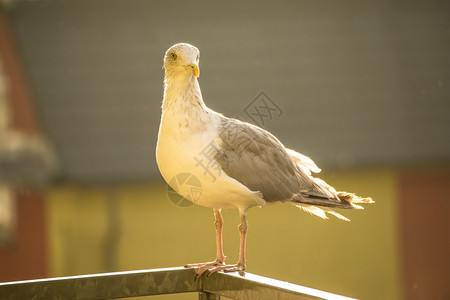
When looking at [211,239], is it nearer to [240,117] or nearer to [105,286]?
[240,117]

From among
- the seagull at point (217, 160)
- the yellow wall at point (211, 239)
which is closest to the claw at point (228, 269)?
the seagull at point (217, 160)

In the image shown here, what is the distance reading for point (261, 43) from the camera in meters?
6.86

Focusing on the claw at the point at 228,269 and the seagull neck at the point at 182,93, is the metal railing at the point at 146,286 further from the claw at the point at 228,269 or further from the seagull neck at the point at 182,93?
the seagull neck at the point at 182,93

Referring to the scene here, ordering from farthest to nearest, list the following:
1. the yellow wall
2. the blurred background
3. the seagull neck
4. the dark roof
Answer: the dark roof
the blurred background
the yellow wall
the seagull neck

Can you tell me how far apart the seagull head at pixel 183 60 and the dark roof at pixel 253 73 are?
11.1 ft

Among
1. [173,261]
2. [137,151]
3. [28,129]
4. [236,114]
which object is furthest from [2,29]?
[173,261]

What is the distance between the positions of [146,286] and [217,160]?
0.43 m

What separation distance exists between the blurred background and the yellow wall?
12 millimetres

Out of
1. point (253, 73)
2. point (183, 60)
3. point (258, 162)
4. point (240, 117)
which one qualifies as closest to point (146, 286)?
point (258, 162)

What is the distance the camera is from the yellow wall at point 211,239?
5.10m

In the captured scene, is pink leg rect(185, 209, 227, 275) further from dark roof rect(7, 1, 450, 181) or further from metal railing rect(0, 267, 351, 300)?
→ dark roof rect(7, 1, 450, 181)

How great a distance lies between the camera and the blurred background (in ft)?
17.3

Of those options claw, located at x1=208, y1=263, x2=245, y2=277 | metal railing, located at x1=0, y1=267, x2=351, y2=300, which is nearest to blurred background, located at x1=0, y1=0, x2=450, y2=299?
claw, located at x1=208, y1=263, x2=245, y2=277

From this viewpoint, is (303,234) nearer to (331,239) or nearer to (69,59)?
(331,239)
